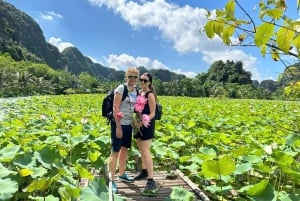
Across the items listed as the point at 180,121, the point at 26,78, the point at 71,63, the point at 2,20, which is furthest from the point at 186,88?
the point at 71,63

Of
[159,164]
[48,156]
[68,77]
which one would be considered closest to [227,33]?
[48,156]

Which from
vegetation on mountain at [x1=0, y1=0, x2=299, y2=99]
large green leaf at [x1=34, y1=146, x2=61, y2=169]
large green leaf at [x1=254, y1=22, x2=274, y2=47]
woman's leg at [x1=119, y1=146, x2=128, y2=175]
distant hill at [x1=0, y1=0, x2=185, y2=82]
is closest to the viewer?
large green leaf at [x1=254, y1=22, x2=274, y2=47]

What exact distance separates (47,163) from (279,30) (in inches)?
105

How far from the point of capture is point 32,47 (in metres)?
107

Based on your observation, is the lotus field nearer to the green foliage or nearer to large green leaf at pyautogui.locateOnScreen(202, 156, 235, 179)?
large green leaf at pyautogui.locateOnScreen(202, 156, 235, 179)

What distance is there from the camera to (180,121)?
904 cm

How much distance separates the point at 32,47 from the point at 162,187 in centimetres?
10956

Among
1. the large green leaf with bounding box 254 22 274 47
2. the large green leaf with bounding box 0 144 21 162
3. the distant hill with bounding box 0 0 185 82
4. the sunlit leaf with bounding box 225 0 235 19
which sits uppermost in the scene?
the distant hill with bounding box 0 0 185 82

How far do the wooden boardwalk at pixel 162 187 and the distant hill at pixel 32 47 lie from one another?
68977 millimetres

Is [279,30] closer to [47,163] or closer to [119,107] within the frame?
[47,163]

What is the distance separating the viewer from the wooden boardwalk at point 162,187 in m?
3.79

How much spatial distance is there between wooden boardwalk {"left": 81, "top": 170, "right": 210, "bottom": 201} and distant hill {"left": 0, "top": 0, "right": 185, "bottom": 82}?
6898 cm

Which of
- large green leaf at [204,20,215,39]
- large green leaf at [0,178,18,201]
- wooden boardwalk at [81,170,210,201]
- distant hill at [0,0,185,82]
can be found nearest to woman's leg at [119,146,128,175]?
wooden boardwalk at [81,170,210,201]

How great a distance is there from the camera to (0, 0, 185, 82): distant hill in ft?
261
